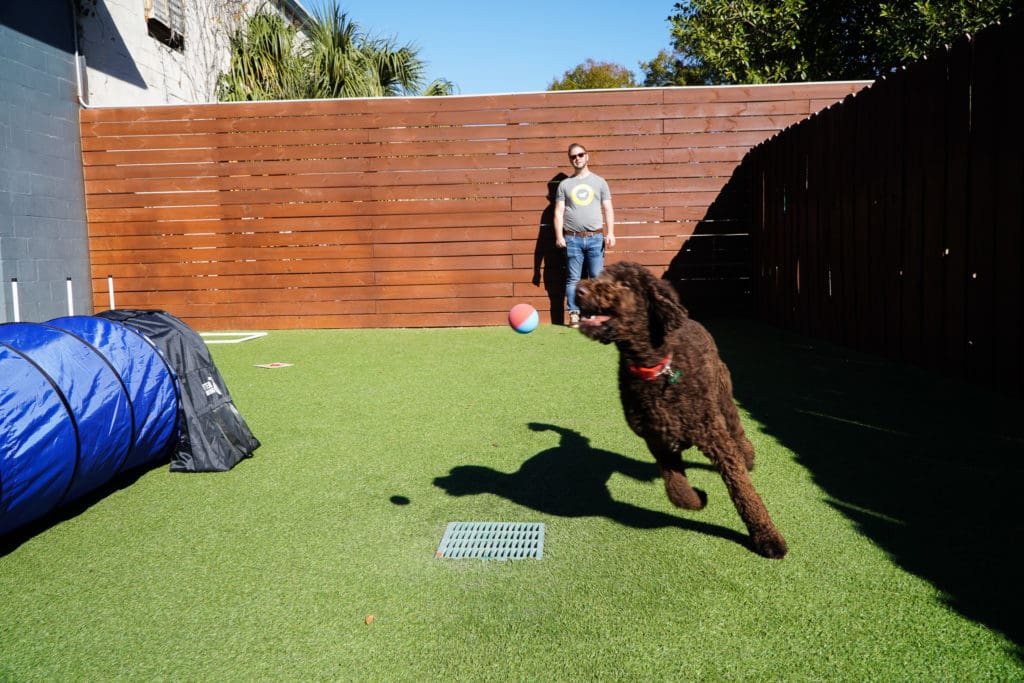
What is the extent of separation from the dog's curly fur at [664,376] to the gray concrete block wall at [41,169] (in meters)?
8.07

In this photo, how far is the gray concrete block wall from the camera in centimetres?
823

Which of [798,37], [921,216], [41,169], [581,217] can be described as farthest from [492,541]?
[798,37]

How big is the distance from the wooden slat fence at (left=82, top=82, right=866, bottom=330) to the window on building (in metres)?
2.41

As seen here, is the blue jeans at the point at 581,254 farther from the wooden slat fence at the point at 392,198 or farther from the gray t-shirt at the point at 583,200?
the wooden slat fence at the point at 392,198

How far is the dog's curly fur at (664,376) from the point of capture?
2.72m

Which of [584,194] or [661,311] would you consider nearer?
[661,311]

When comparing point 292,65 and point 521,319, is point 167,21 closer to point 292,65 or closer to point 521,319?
point 292,65

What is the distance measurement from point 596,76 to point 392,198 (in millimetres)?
31639

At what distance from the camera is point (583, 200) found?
340 inches

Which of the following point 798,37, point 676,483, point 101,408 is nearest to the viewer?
point 676,483

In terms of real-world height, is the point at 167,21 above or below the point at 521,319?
above

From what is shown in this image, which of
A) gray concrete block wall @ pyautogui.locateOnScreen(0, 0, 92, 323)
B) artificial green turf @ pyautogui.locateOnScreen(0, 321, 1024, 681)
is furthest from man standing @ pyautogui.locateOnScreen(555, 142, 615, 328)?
gray concrete block wall @ pyautogui.locateOnScreen(0, 0, 92, 323)

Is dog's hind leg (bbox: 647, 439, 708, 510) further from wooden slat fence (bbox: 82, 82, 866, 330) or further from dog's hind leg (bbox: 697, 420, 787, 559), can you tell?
wooden slat fence (bbox: 82, 82, 866, 330)

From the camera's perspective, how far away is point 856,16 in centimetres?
1550
